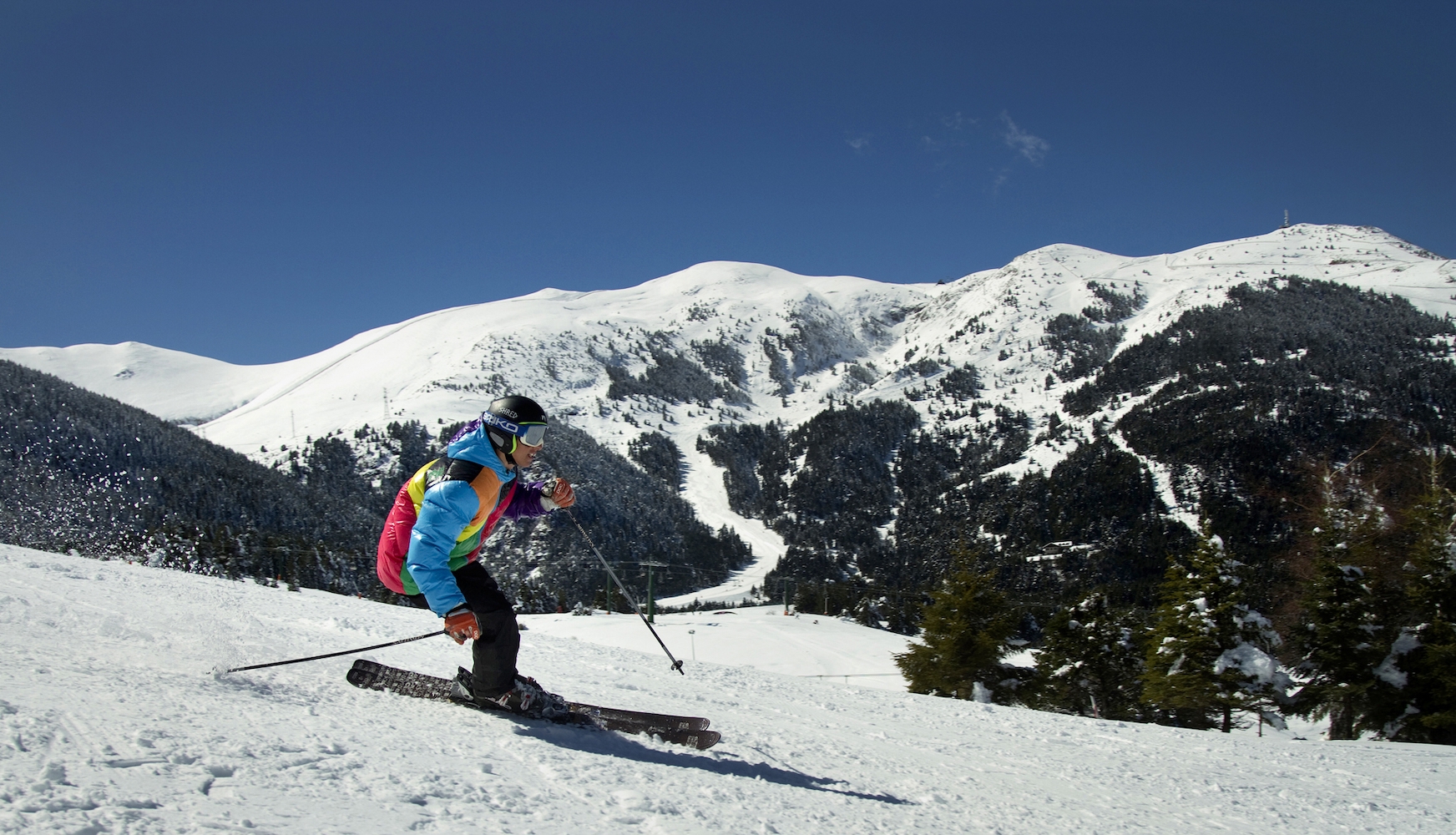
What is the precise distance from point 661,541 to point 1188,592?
12525 centimetres

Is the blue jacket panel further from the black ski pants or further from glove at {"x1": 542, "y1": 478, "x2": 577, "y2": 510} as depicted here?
glove at {"x1": 542, "y1": 478, "x2": 577, "y2": 510}

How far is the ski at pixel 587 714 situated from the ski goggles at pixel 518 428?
5.38 feet

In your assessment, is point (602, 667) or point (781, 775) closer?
point (781, 775)

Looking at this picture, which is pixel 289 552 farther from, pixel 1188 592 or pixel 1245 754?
pixel 1245 754

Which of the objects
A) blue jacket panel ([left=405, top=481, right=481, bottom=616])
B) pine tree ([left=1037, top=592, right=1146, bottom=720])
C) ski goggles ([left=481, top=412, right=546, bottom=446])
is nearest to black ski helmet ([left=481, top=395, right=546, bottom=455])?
ski goggles ([left=481, top=412, right=546, bottom=446])

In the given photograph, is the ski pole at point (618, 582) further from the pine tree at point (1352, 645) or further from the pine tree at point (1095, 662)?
the pine tree at point (1095, 662)

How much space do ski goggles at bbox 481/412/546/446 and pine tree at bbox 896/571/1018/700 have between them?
23.2 metres

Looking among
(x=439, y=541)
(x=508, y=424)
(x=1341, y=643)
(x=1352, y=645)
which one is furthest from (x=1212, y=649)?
(x=439, y=541)

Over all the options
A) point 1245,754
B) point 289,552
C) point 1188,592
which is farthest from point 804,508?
point 1245,754

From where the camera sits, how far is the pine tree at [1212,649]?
19.3 m

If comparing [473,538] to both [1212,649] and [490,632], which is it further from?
[1212,649]

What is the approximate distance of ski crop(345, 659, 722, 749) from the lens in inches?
190

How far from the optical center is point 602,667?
7.82 meters

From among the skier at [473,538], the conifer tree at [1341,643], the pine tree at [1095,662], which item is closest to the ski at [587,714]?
the skier at [473,538]
